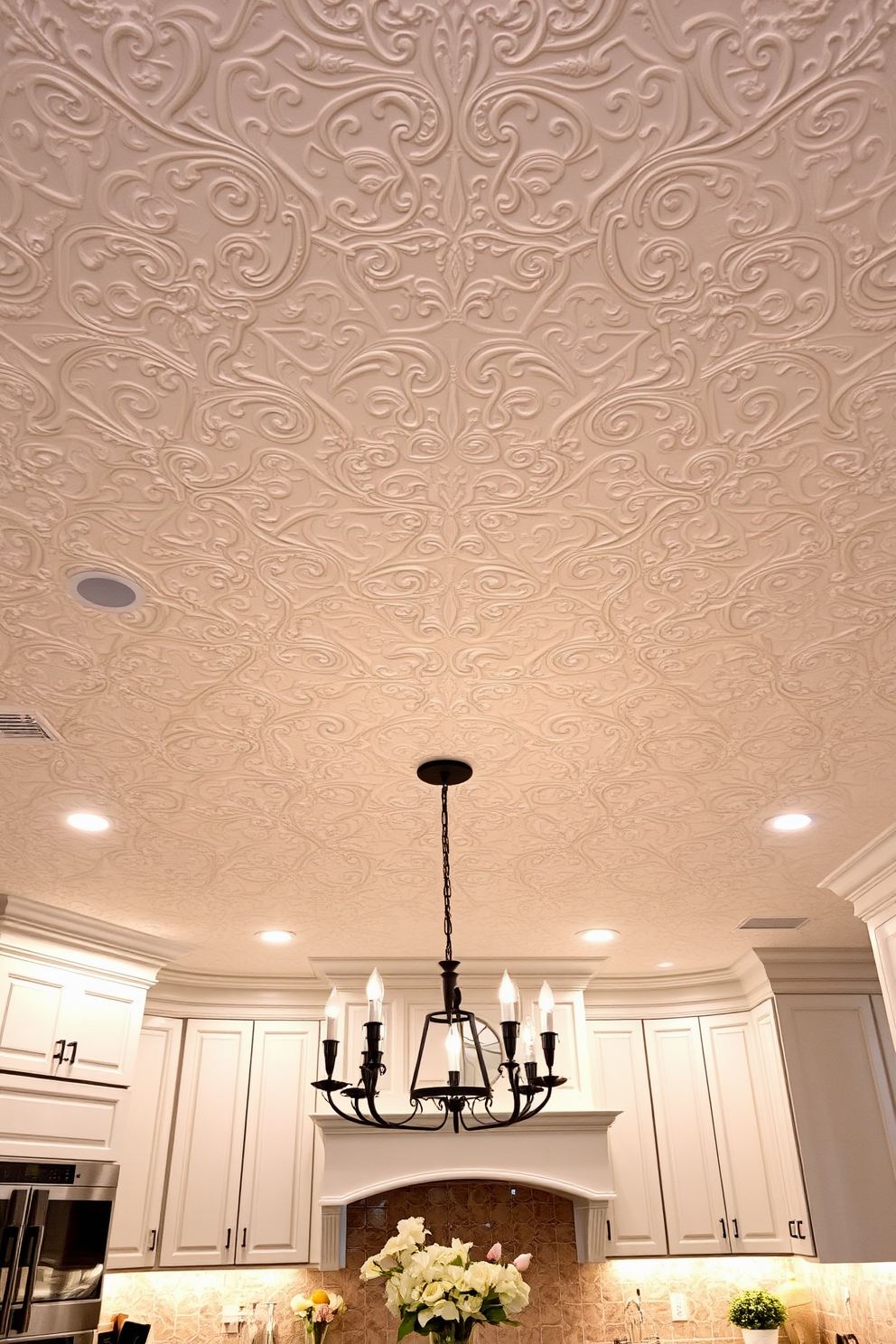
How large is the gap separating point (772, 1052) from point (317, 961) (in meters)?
2.26

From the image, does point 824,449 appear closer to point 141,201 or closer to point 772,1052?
point 141,201

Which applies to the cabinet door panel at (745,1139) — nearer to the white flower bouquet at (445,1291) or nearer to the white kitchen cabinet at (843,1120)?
the white kitchen cabinet at (843,1120)

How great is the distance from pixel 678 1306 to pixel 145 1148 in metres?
2.74

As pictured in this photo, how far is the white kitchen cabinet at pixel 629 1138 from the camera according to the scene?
4.65m

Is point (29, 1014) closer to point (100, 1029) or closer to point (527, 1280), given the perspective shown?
point (100, 1029)

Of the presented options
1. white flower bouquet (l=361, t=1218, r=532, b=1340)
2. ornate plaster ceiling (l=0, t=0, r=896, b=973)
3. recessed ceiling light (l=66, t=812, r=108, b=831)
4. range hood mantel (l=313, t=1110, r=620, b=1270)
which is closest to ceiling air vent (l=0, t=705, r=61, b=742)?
ornate plaster ceiling (l=0, t=0, r=896, b=973)

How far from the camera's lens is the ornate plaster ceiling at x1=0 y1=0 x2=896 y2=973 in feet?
3.67

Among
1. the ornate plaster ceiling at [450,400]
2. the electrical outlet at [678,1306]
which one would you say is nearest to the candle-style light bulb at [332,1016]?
the ornate plaster ceiling at [450,400]

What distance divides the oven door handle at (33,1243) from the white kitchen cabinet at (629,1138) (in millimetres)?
2494

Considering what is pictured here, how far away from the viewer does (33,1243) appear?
355 centimetres

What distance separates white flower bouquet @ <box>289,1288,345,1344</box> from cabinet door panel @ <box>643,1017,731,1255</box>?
1.63 m

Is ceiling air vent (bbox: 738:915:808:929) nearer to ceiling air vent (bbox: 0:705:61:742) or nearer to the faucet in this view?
the faucet

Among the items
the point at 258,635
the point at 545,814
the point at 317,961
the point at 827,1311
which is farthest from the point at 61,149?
the point at 827,1311

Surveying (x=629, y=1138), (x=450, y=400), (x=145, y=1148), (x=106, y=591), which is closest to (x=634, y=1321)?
(x=629, y=1138)
